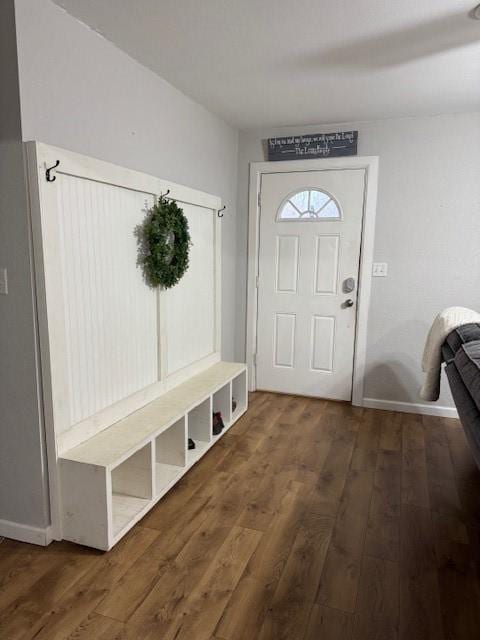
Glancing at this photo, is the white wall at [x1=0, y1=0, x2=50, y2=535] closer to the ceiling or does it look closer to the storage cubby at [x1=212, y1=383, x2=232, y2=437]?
the ceiling

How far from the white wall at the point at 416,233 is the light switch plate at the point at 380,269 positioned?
3 cm

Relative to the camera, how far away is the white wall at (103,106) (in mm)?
1724

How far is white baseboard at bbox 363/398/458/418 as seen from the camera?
3.49 m

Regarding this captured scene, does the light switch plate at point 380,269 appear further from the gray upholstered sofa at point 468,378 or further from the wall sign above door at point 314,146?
the gray upholstered sofa at point 468,378

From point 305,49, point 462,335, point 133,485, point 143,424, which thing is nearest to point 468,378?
point 462,335

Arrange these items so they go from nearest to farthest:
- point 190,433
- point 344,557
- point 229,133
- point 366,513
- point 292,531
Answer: point 344,557 → point 292,531 → point 366,513 → point 190,433 → point 229,133

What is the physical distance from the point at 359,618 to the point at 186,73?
9.02 ft

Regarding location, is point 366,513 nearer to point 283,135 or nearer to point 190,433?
point 190,433

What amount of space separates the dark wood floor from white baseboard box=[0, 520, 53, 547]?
0.04 metres

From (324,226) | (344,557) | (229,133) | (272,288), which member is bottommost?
(344,557)

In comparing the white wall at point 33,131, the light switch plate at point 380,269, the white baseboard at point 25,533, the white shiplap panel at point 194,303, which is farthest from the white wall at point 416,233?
the white baseboard at point 25,533

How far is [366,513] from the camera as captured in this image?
219 cm

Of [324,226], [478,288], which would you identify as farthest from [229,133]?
[478,288]

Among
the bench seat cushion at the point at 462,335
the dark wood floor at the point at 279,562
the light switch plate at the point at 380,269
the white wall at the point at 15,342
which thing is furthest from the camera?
the light switch plate at the point at 380,269
